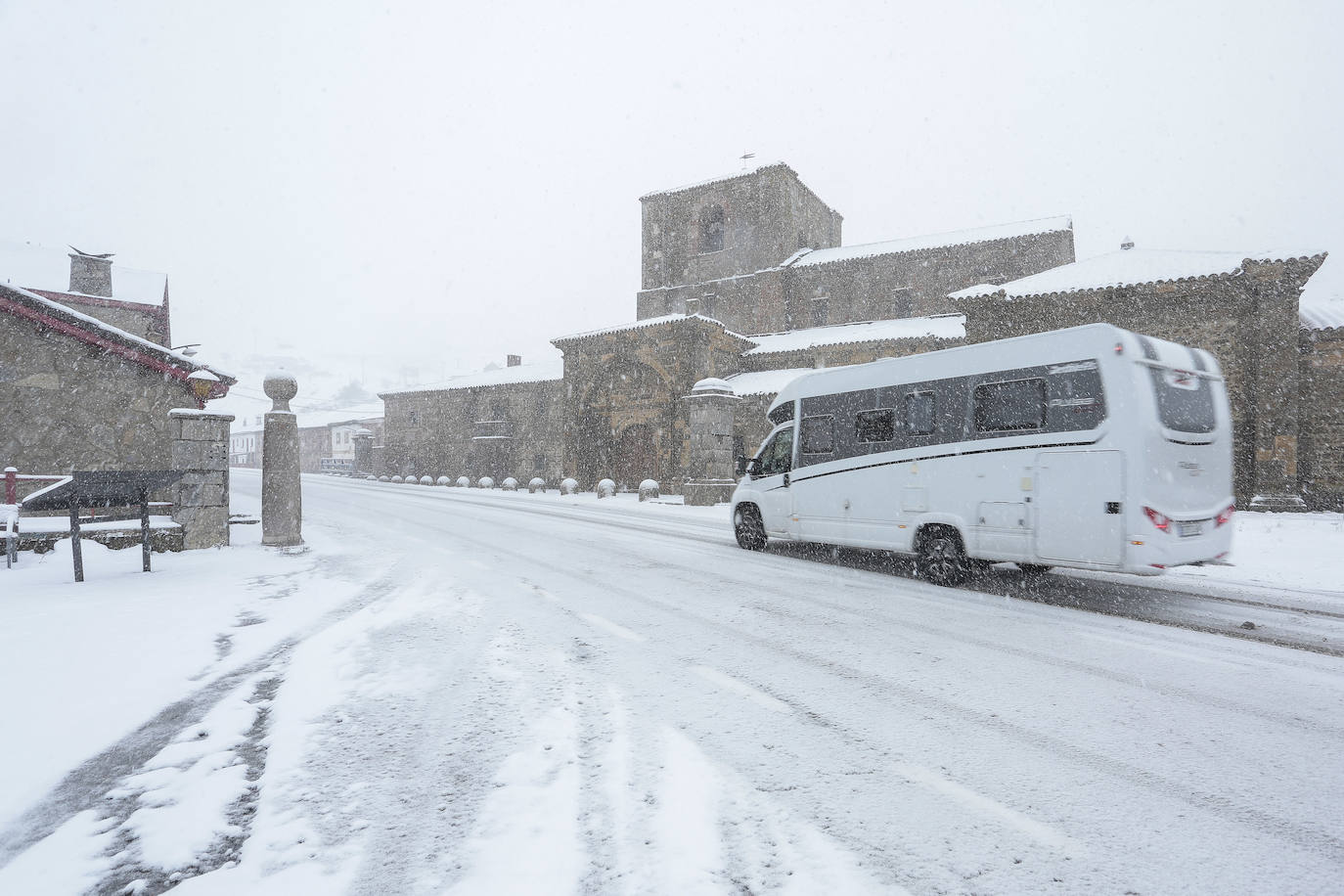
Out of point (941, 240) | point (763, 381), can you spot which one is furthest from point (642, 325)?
point (941, 240)

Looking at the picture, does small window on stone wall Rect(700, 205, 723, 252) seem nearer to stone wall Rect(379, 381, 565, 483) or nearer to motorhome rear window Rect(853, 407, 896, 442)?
stone wall Rect(379, 381, 565, 483)

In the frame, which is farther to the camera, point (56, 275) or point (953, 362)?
point (56, 275)

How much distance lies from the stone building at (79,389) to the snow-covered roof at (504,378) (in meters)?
26.1

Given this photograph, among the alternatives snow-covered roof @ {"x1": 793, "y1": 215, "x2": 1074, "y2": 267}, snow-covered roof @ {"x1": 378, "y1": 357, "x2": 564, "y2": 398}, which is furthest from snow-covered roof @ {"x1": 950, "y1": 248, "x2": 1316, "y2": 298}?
snow-covered roof @ {"x1": 378, "y1": 357, "x2": 564, "y2": 398}

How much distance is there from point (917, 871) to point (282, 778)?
2471mm

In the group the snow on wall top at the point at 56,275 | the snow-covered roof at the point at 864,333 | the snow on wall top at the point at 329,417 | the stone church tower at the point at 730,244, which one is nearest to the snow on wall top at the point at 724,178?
A: the stone church tower at the point at 730,244

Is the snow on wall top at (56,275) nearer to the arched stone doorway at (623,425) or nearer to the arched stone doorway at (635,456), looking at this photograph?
the arched stone doorway at (623,425)

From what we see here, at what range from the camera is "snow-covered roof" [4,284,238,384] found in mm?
8680

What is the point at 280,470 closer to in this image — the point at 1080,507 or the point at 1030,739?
the point at 1030,739

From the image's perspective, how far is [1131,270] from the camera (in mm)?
17750

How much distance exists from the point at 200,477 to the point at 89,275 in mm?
24508

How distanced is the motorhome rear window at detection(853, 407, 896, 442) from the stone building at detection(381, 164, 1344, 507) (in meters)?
3.57

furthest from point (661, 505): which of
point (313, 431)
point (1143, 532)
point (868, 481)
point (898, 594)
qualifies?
point (313, 431)

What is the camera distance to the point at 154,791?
2.45 m
